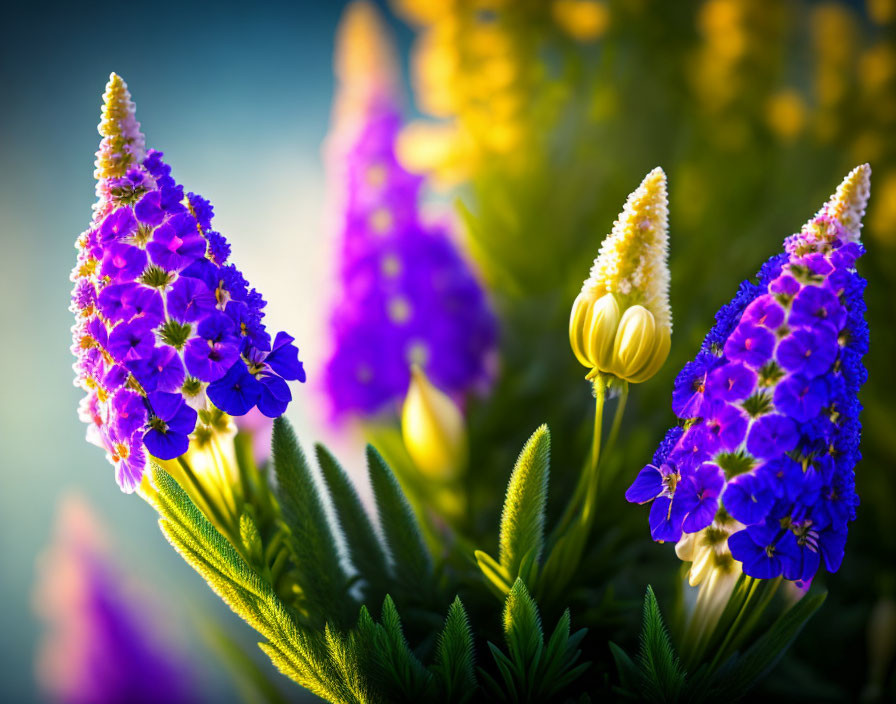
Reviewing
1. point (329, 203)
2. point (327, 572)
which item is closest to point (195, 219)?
point (327, 572)

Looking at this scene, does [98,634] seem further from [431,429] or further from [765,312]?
[765,312]

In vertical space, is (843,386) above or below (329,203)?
below

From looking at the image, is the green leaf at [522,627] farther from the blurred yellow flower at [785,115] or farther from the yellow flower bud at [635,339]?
the blurred yellow flower at [785,115]

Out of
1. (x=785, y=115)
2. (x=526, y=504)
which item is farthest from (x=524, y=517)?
(x=785, y=115)

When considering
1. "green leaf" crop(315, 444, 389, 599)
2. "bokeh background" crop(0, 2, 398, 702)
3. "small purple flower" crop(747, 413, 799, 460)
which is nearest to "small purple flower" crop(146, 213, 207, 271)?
"green leaf" crop(315, 444, 389, 599)

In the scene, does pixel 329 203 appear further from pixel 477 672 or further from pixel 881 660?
pixel 881 660

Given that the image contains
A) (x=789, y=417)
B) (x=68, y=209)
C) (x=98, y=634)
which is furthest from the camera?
(x=68, y=209)

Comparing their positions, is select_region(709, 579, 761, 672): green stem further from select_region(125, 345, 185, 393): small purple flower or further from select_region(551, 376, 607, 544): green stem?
select_region(125, 345, 185, 393): small purple flower
